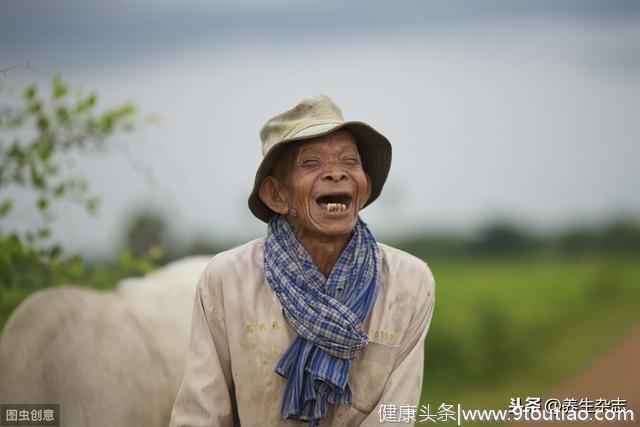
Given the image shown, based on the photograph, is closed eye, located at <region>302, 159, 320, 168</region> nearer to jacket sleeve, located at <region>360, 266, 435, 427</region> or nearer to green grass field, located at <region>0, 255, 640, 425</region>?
jacket sleeve, located at <region>360, 266, 435, 427</region>

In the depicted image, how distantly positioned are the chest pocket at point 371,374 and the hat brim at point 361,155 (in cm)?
60

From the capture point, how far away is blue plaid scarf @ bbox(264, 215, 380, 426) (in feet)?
11.1

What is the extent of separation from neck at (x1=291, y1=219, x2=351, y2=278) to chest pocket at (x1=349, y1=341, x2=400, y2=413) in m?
0.36

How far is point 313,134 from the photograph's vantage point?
11.1ft

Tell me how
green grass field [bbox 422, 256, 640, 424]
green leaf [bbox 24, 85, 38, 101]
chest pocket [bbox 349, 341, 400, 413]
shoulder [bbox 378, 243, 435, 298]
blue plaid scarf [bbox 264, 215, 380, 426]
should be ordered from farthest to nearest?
green grass field [bbox 422, 256, 640, 424] → green leaf [bbox 24, 85, 38, 101] → shoulder [bbox 378, 243, 435, 298] → chest pocket [bbox 349, 341, 400, 413] → blue plaid scarf [bbox 264, 215, 380, 426]

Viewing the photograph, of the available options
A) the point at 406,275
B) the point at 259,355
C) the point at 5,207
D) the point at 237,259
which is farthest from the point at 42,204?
Answer: the point at 406,275

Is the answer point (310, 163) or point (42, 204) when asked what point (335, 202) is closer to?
point (310, 163)

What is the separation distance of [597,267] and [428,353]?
3.33 metres

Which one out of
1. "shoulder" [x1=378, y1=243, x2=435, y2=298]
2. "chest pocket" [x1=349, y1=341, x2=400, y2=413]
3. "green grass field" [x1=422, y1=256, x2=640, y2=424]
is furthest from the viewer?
"green grass field" [x1=422, y1=256, x2=640, y2=424]

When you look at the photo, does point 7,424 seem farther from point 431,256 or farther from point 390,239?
point 431,256

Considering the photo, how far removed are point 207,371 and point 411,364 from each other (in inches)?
31.7

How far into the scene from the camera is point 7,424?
3721 mm

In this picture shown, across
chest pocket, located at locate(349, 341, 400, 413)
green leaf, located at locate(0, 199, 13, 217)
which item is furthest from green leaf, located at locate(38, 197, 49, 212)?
chest pocket, located at locate(349, 341, 400, 413)

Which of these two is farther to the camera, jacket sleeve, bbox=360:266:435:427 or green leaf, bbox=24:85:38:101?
green leaf, bbox=24:85:38:101
